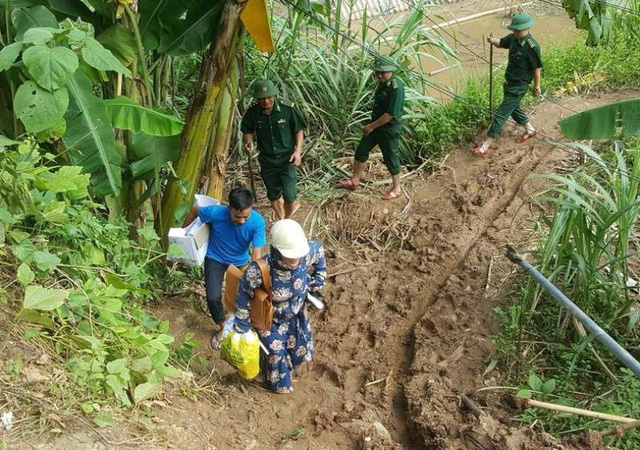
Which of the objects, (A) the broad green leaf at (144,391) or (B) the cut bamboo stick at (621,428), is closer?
(A) the broad green leaf at (144,391)

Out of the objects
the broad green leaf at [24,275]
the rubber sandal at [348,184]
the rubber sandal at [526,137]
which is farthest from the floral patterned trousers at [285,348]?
the rubber sandal at [526,137]

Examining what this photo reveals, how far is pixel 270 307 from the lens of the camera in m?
4.07

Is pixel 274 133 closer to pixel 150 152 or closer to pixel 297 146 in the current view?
pixel 297 146

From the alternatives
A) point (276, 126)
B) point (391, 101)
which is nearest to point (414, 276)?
point (391, 101)

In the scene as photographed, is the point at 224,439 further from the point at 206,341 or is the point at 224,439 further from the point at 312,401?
the point at 206,341

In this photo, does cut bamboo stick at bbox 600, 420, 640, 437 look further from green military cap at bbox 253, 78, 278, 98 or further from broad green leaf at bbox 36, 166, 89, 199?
green military cap at bbox 253, 78, 278, 98

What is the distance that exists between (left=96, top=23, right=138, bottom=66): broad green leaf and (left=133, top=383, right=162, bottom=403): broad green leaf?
2303 millimetres

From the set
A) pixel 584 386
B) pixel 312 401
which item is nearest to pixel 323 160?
pixel 312 401

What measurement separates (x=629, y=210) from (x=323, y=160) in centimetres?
358

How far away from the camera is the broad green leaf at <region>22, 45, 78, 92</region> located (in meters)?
3.38

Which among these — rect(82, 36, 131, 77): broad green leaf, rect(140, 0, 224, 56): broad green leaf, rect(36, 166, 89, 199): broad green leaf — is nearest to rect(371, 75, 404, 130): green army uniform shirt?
rect(140, 0, 224, 56): broad green leaf

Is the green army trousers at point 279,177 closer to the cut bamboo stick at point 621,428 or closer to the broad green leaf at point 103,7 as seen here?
the broad green leaf at point 103,7

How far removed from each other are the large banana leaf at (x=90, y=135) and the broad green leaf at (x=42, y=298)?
121 cm

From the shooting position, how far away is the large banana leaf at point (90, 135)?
403 centimetres
